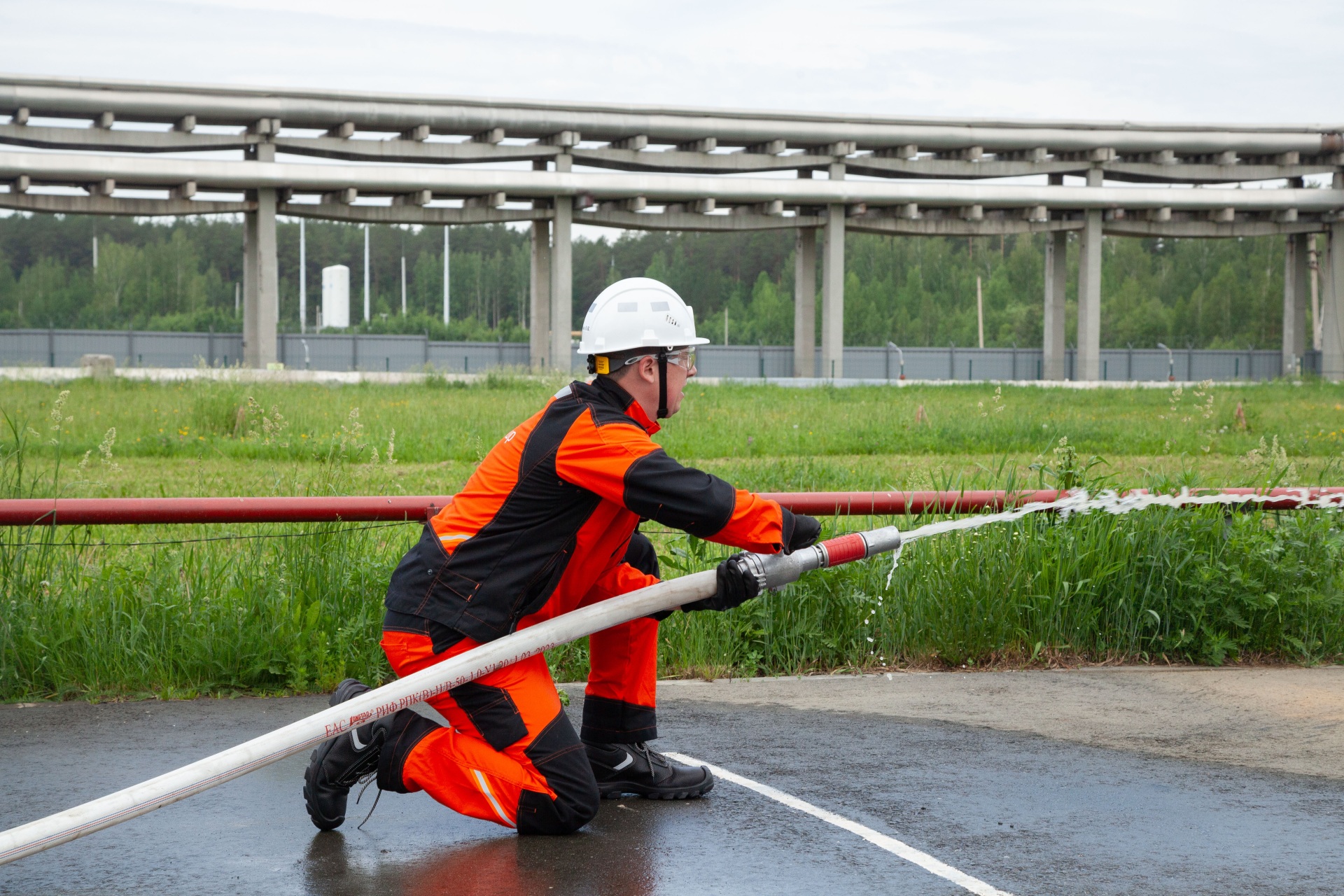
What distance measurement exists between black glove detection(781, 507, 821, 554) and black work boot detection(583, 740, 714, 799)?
37.6 inches

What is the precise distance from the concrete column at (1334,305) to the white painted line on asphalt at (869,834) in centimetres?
5128

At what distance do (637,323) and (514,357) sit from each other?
175 feet

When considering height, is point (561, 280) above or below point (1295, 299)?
above

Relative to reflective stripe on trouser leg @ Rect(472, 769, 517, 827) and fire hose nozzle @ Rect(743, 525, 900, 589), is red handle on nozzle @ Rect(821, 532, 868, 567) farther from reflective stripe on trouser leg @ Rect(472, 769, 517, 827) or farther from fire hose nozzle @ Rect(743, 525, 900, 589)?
reflective stripe on trouser leg @ Rect(472, 769, 517, 827)

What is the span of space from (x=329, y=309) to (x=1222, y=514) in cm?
7758

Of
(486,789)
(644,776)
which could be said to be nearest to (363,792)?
(486,789)

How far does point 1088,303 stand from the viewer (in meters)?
49.6

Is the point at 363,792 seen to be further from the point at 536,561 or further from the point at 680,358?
the point at 680,358

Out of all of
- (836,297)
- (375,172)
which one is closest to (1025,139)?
(836,297)

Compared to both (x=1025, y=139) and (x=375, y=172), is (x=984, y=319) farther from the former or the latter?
(x=375, y=172)

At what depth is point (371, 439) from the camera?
17406 millimetres

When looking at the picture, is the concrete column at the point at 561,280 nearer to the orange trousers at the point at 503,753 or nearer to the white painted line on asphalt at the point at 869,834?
the white painted line on asphalt at the point at 869,834

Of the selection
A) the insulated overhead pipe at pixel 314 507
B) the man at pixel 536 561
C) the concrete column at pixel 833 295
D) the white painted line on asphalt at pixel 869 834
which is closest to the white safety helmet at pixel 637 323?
the man at pixel 536 561

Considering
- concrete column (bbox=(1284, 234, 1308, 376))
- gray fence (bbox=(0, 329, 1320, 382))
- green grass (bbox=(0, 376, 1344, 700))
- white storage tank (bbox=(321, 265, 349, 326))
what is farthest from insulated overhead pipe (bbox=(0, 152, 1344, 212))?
white storage tank (bbox=(321, 265, 349, 326))
